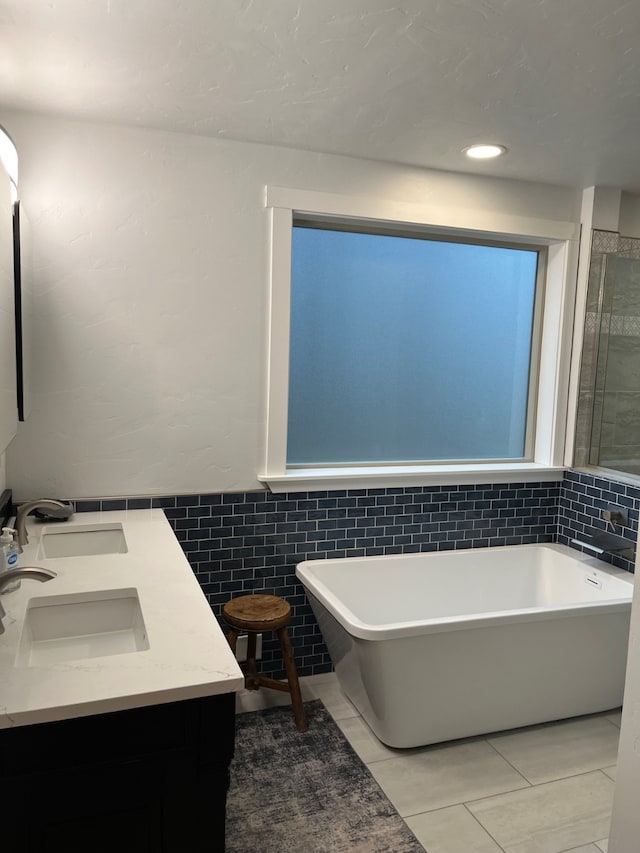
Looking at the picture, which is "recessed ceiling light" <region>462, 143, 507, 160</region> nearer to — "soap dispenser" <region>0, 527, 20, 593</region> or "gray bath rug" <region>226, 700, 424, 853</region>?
"soap dispenser" <region>0, 527, 20, 593</region>

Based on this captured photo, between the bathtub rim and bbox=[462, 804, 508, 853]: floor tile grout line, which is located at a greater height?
the bathtub rim

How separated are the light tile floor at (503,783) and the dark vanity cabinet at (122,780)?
3.64ft

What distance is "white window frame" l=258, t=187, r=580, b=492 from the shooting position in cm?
297

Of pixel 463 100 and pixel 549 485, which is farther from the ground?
pixel 463 100

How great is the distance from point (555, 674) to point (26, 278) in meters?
2.63

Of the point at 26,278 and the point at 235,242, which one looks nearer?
the point at 26,278

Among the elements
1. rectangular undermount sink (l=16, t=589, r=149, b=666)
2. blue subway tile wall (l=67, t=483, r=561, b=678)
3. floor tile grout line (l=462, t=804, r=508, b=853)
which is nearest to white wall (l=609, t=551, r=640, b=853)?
floor tile grout line (l=462, t=804, r=508, b=853)

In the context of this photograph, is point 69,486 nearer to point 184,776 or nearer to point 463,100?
point 184,776

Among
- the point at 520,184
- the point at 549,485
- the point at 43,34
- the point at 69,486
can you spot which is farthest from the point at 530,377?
the point at 43,34

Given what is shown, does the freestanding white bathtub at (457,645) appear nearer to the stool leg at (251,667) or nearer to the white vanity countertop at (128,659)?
the stool leg at (251,667)

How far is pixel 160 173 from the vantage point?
2744 millimetres

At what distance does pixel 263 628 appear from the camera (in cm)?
269

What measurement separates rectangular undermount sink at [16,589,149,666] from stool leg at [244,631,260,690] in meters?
1.05

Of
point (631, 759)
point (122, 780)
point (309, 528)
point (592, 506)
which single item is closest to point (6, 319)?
point (122, 780)
